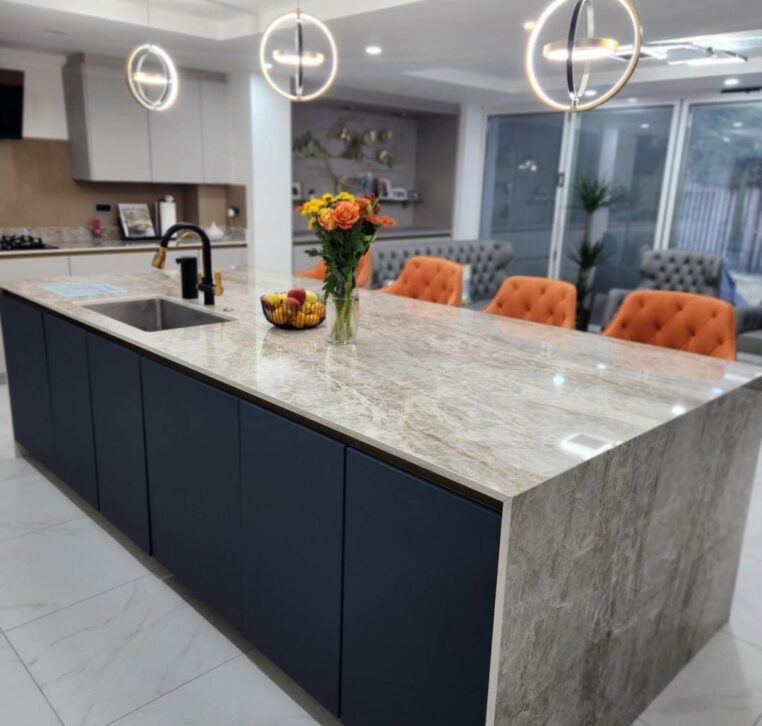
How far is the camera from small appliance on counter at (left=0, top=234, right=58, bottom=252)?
495cm

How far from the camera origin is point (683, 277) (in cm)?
624

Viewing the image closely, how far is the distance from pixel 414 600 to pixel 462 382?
699mm

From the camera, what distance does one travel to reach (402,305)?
3.26 m

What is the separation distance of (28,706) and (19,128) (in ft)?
15.1

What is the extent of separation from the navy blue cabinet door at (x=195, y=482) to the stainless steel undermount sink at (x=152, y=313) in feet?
2.44

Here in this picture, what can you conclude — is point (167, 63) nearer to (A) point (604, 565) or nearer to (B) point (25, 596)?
(B) point (25, 596)

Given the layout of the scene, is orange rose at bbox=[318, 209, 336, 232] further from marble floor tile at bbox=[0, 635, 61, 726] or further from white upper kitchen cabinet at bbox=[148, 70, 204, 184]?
white upper kitchen cabinet at bbox=[148, 70, 204, 184]

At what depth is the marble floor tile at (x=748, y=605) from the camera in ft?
7.67

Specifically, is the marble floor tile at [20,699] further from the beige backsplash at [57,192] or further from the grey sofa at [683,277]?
the grey sofa at [683,277]

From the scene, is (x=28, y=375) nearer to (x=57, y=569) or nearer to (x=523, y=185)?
(x=57, y=569)

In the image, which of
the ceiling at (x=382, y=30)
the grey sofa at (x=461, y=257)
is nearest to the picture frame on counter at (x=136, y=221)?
the ceiling at (x=382, y=30)

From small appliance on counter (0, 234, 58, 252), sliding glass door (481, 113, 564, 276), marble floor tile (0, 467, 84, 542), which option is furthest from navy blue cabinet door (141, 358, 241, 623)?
sliding glass door (481, 113, 564, 276)

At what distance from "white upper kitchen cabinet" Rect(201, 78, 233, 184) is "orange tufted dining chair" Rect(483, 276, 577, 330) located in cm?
363

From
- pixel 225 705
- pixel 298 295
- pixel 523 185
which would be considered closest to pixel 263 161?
pixel 523 185
